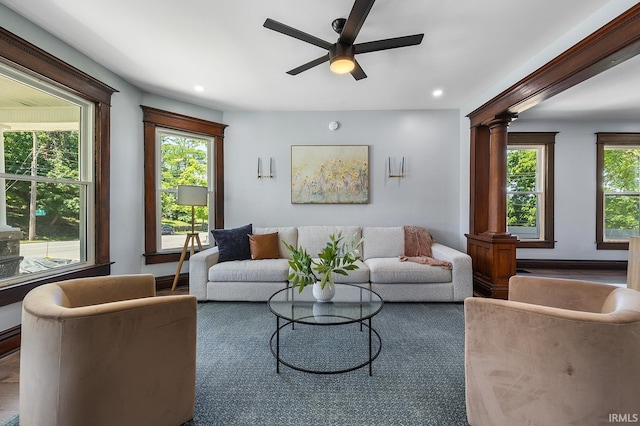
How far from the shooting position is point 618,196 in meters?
4.34

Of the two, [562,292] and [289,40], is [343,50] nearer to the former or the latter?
[289,40]

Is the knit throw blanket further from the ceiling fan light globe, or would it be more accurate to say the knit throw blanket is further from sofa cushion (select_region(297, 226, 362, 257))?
the ceiling fan light globe

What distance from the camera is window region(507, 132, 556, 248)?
14.2 ft

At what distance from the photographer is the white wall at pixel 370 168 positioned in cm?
389

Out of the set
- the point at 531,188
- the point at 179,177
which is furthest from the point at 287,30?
the point at 531,188

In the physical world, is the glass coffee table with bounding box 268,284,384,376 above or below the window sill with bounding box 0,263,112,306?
below

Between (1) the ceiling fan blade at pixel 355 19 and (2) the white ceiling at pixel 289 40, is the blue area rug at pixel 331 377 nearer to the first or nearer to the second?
(1) the ceiling fan blade at pixel 355 19

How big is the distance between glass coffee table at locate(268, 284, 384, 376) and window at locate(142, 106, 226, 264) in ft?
7.17

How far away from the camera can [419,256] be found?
3.41 meters

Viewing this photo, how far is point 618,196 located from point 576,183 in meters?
0.78

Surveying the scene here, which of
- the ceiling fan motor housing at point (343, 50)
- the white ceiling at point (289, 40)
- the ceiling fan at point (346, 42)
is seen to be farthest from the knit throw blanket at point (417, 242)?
the ceiling fan motor housing at point (343, 50)

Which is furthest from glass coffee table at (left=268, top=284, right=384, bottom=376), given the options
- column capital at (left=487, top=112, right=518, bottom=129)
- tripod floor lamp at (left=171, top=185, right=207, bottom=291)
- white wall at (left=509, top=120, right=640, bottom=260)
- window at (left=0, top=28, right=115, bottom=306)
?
white wall at (left=509, top=120, right=640, bottom=260)

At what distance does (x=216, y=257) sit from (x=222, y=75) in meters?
2.12

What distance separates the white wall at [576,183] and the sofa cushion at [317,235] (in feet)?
11.0
